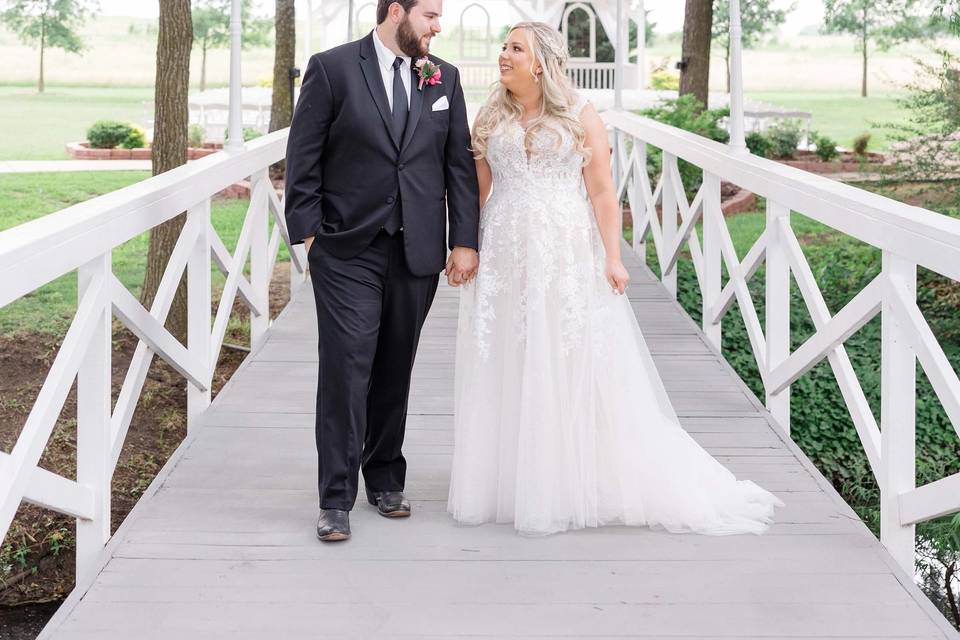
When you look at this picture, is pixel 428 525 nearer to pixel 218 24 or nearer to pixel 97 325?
pixel 97 325

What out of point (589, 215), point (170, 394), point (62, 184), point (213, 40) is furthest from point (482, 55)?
point (589, 215)

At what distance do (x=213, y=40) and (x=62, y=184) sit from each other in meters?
20.3

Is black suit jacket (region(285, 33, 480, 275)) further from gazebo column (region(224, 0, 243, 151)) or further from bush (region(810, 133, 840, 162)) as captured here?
bush (region(810, 133, 840, 162))

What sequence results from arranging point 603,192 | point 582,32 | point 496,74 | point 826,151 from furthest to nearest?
1. point 582,32
2. point 496,74
3. point 826,151
4. point 603,192

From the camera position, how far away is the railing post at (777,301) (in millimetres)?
5418

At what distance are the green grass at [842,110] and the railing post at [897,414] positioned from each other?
80.2 ft

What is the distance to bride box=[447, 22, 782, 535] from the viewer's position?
405 cm

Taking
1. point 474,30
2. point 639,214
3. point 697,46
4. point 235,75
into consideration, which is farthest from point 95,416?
point 474,30

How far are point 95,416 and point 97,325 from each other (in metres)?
0.28

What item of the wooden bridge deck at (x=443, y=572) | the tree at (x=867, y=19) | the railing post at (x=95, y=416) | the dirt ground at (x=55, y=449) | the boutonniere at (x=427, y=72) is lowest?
the dirt ground at (x=55, y=449)

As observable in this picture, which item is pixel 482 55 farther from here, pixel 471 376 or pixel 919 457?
pixel 471 376

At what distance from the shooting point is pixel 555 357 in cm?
412

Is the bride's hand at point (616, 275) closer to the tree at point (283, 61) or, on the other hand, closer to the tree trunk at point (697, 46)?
the tree at point (283, 61)

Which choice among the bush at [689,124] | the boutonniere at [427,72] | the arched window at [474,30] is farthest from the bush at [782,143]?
the boutonniere at [427,72]
